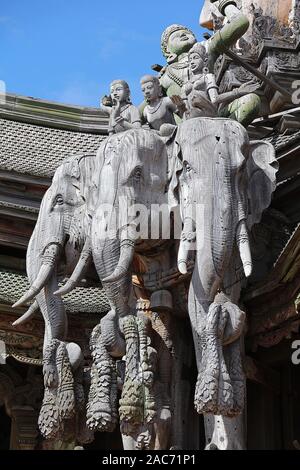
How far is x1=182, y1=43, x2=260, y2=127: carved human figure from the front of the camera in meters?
10.9

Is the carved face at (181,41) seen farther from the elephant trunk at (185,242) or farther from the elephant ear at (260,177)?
the elephant trunk at (185,242)

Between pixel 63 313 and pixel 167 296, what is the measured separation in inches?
31.7

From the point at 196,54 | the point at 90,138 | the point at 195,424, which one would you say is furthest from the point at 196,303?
the point at 90,138

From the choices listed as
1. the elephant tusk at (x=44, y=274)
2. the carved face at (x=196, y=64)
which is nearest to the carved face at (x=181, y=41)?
the carved face at (x=196, y=64)

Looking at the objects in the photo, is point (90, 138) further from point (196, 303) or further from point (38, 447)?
point (196, 303)

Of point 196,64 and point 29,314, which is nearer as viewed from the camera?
point 29,314

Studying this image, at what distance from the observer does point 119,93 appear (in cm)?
1151

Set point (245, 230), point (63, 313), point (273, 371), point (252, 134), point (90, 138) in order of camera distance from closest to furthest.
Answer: point (245, 230), point (63, 313), point (273, 371), point (252, 134), point (90, 138)

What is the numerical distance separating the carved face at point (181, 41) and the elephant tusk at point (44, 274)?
258cm

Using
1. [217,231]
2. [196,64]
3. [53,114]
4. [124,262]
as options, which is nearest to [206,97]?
[196,64]

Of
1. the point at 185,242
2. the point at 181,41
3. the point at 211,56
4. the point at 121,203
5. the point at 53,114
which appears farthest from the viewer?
the point at 53,114

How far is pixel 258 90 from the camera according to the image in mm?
13266

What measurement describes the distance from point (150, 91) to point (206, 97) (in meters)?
0.70

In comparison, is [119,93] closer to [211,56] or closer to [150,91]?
[150,91]
